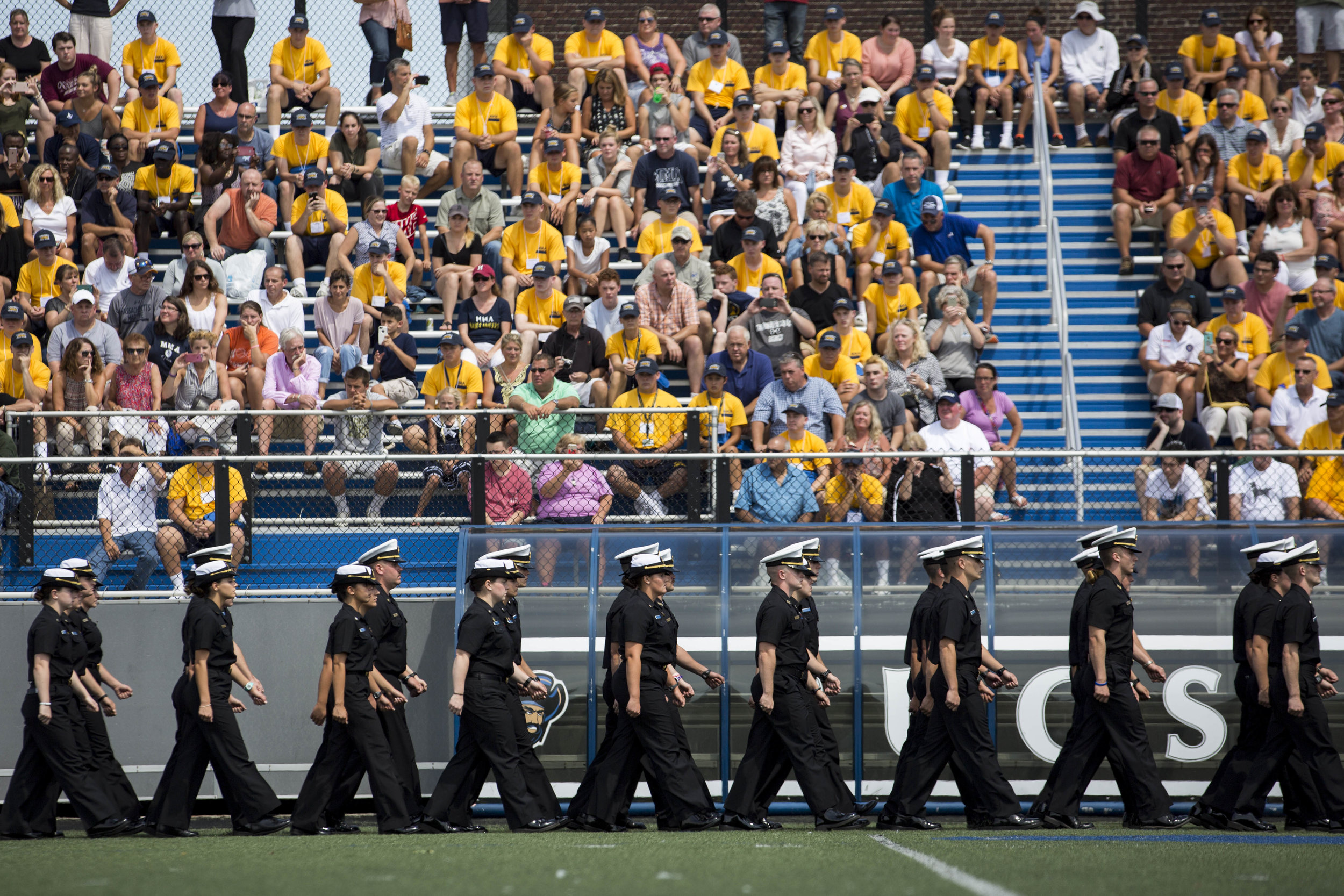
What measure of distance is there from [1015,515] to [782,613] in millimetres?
2384

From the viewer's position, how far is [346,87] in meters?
17.9

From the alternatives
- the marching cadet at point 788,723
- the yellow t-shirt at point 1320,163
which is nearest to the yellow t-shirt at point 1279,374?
the yellow t-shirt at point 1320,163

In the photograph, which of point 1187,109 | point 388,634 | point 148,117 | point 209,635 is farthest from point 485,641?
point 1187,109

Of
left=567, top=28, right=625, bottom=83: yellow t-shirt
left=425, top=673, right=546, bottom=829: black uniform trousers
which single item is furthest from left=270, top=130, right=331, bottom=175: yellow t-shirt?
left=425, top=673, right=546, bottom=829: black uniform trousers

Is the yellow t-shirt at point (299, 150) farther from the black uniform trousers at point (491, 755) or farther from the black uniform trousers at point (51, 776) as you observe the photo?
the black uniform trousers at point (491, 755)

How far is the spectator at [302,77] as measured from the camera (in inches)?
678

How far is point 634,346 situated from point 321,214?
4.16 metres

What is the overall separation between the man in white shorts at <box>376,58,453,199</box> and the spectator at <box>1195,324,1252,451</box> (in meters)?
8.30

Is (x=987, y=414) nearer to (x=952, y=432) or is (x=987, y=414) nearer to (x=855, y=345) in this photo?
(x=952, y=432)

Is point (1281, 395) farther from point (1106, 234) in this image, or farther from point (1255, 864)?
point (1255, 864)

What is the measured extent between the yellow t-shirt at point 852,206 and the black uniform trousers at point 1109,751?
274 inches

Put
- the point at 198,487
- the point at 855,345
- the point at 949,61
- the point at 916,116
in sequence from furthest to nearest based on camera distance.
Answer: the point at 949,61, the point at 916,116, the point at 855,345, the point at 198,487

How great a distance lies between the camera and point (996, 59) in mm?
17422

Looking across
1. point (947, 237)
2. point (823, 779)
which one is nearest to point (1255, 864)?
point (823, 779)
